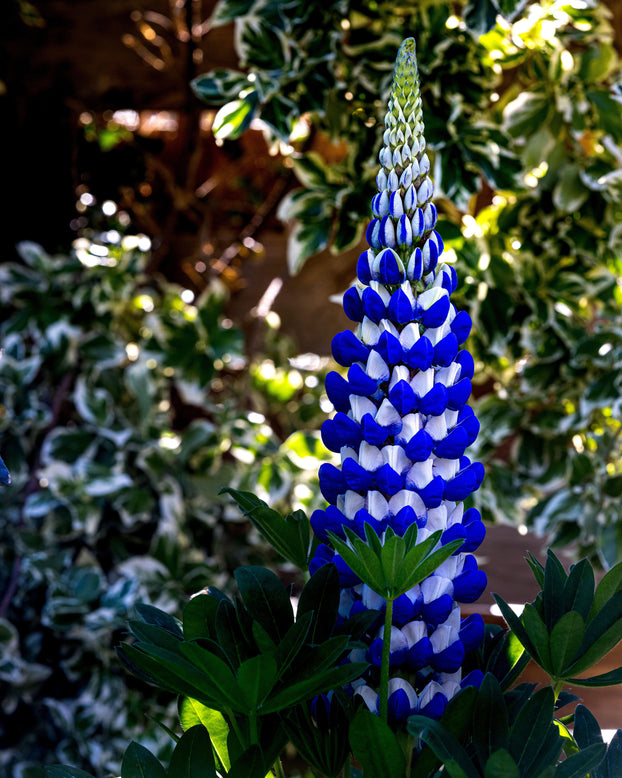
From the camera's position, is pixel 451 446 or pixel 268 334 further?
pixel 268 334

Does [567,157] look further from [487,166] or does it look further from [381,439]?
[381,439]

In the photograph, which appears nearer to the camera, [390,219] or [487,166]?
[390,219]

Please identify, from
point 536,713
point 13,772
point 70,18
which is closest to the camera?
point 536,713

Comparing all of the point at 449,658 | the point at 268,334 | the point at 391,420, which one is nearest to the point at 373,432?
the point at 391,420

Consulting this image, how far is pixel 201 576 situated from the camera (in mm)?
1421

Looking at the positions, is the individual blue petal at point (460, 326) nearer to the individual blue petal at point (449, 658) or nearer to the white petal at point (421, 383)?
the white petal at point (421, 383)

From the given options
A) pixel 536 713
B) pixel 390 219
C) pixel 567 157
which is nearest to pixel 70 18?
pixel 567 157

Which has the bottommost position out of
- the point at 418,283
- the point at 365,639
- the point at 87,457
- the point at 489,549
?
the point at 489,549

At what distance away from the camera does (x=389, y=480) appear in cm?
36

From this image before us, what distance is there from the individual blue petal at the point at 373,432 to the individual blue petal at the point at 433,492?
0.10ft

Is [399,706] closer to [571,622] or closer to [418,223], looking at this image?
[571,622]

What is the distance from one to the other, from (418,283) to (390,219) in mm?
35

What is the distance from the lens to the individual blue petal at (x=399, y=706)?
36 cm

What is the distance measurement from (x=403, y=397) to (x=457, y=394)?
0.12ft
